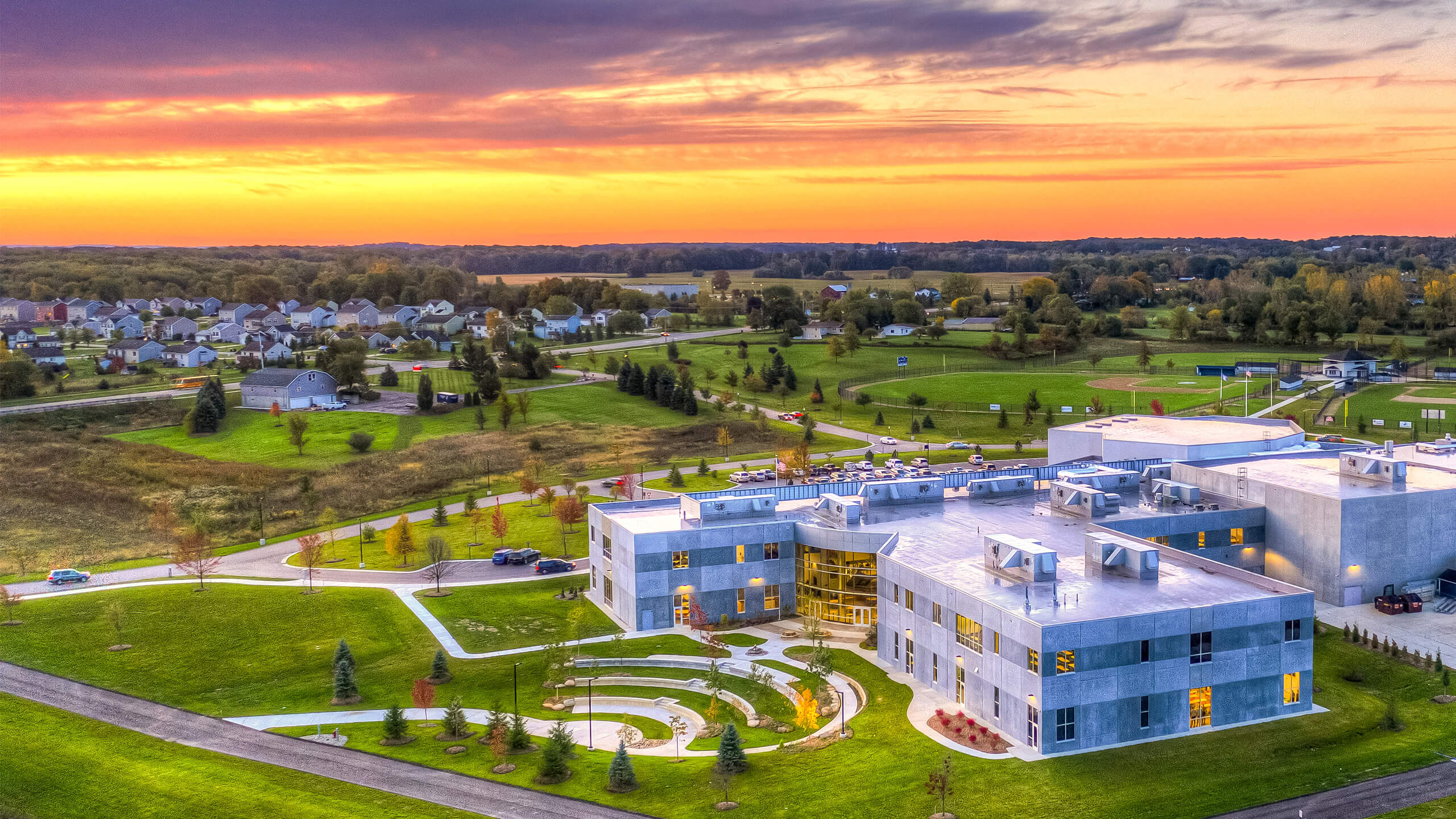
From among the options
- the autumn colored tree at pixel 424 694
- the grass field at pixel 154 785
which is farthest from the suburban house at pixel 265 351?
the autumn colored tree at pixel 424 694

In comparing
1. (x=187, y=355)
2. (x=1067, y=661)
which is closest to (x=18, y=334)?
(x=187, y=355)

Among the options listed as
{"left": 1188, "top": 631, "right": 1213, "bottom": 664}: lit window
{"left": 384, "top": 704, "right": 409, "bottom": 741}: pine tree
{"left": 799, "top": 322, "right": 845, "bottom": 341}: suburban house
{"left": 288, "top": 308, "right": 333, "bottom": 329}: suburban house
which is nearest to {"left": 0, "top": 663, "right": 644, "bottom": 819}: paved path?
{"left": 384, "top": 704, "right": 409, "bottom": 741}: pine tree

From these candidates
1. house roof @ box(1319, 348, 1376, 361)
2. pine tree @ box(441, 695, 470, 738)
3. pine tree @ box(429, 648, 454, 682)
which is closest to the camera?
pine tree @ box(441, 695, 470, 738)

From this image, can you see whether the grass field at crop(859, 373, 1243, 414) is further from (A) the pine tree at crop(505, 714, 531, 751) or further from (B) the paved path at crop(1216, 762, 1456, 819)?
(A) the pine tree at crop(505, 714, 531, 751)

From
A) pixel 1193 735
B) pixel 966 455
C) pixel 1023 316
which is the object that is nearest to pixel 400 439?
pixel 966 455

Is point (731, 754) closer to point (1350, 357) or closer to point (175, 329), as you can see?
point (1350, 357)

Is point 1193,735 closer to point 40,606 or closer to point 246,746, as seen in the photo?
point 246,746

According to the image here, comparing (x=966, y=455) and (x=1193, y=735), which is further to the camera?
(x=966, y=455)

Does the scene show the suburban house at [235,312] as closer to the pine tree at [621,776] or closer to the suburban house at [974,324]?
the suburban house at [974,324]
